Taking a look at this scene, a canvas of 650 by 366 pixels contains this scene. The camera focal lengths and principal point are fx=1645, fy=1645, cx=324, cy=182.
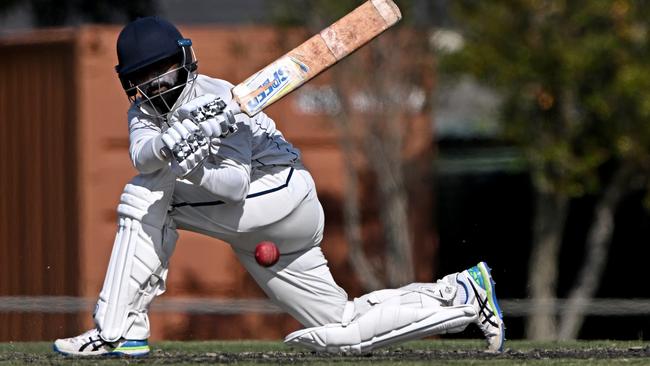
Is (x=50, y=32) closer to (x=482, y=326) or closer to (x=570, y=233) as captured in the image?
(x=570, y=233)

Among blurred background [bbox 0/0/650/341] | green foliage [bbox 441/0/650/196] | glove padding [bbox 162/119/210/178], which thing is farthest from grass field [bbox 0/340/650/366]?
green foliage [bbox 441/0/650/196]

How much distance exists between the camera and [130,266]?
5.14 metres

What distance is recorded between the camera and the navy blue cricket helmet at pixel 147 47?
16.7ft

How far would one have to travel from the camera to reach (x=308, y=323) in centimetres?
532

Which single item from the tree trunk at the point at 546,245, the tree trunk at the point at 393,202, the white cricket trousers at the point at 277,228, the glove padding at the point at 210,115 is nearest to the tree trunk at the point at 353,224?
the tree trunk at the point at 393,202

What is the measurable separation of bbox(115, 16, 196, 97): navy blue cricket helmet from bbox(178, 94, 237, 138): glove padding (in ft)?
0.74

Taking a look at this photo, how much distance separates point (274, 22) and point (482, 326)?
5.15 meters

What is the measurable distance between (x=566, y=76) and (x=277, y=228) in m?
4.60

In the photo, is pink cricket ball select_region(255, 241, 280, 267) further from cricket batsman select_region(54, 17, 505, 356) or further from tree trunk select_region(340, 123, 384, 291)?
tree trunk select_region(340, 123, 384, 291)

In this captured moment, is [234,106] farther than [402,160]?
No

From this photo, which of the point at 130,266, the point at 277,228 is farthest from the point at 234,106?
the point at 130,266

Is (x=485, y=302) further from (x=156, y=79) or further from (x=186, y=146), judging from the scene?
(x=156, y=79)

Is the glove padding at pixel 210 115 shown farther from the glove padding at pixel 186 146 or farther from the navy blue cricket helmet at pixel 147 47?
the navy blue cricket helmet at pixel 147 47

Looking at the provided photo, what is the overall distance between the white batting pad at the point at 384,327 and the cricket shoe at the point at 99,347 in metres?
0.47
